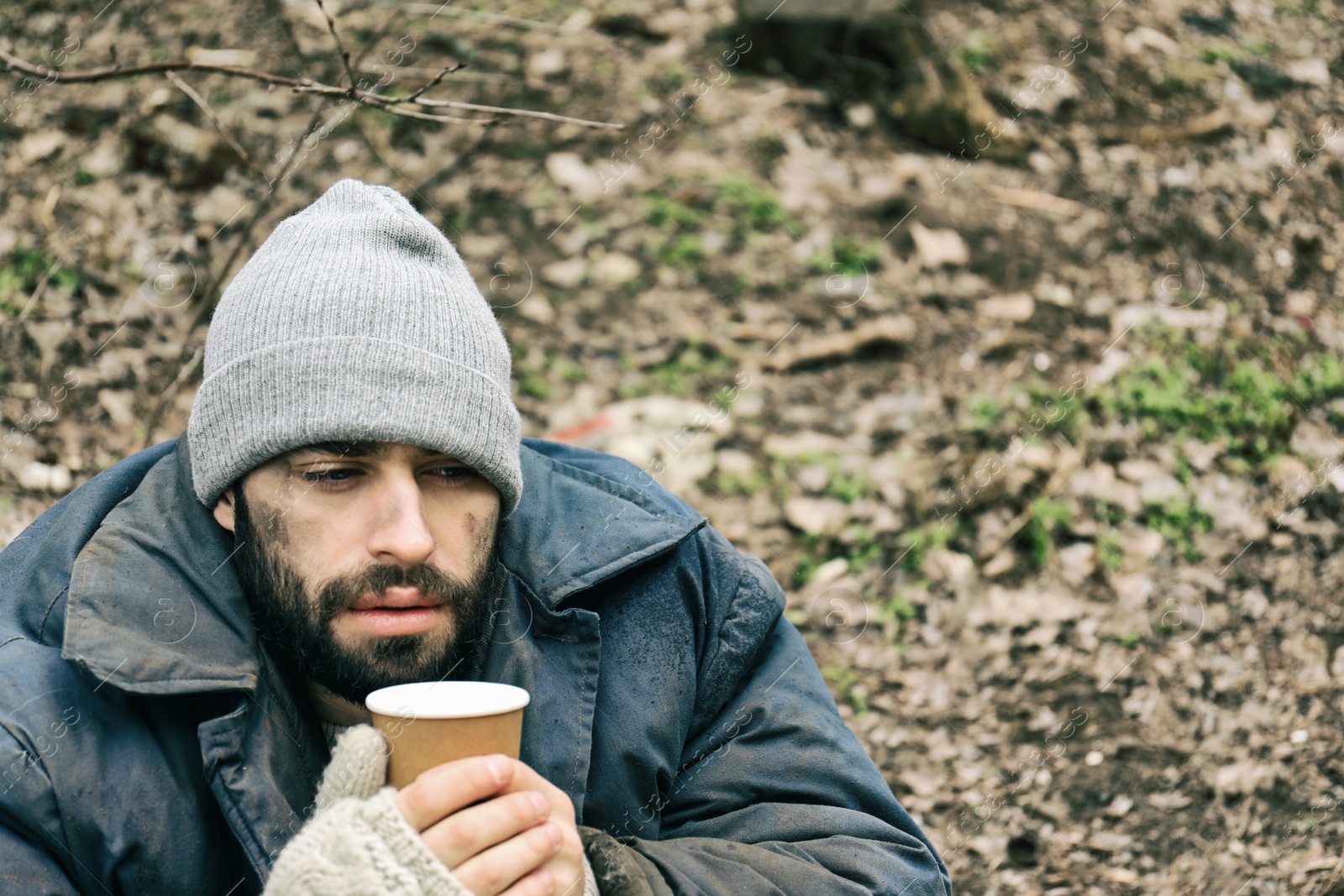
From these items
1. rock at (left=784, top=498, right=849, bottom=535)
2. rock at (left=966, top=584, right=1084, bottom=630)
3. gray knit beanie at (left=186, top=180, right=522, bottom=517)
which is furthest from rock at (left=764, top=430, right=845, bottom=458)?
gray knit beanie at (left=186, top=180, right=522, bottom=517)

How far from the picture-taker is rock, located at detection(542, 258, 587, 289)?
218 inches

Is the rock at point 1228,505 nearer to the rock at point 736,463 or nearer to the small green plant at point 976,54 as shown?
the rock at point 736,463

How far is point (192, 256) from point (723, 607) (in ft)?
12.4

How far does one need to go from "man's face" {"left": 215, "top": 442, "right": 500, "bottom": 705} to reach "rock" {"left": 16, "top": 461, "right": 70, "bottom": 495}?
238cm

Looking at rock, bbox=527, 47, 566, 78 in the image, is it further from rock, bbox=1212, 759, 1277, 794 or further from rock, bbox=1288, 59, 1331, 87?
rock, bbox=1212, 759, 1277, 794

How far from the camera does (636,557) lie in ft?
8.24

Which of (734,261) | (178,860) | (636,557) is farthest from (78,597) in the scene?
(734,261)

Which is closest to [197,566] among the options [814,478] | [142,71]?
[142,71]

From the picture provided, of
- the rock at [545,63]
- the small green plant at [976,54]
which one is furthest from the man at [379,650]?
the small green plant at [976,54]

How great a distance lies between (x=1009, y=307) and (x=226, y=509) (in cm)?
403

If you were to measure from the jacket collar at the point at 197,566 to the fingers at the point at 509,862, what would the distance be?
1.99 ft

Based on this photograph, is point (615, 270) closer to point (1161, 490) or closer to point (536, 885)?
point (1161, 490)

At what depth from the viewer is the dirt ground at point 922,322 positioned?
3.85 m

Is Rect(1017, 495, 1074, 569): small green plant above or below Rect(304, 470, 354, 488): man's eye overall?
below
